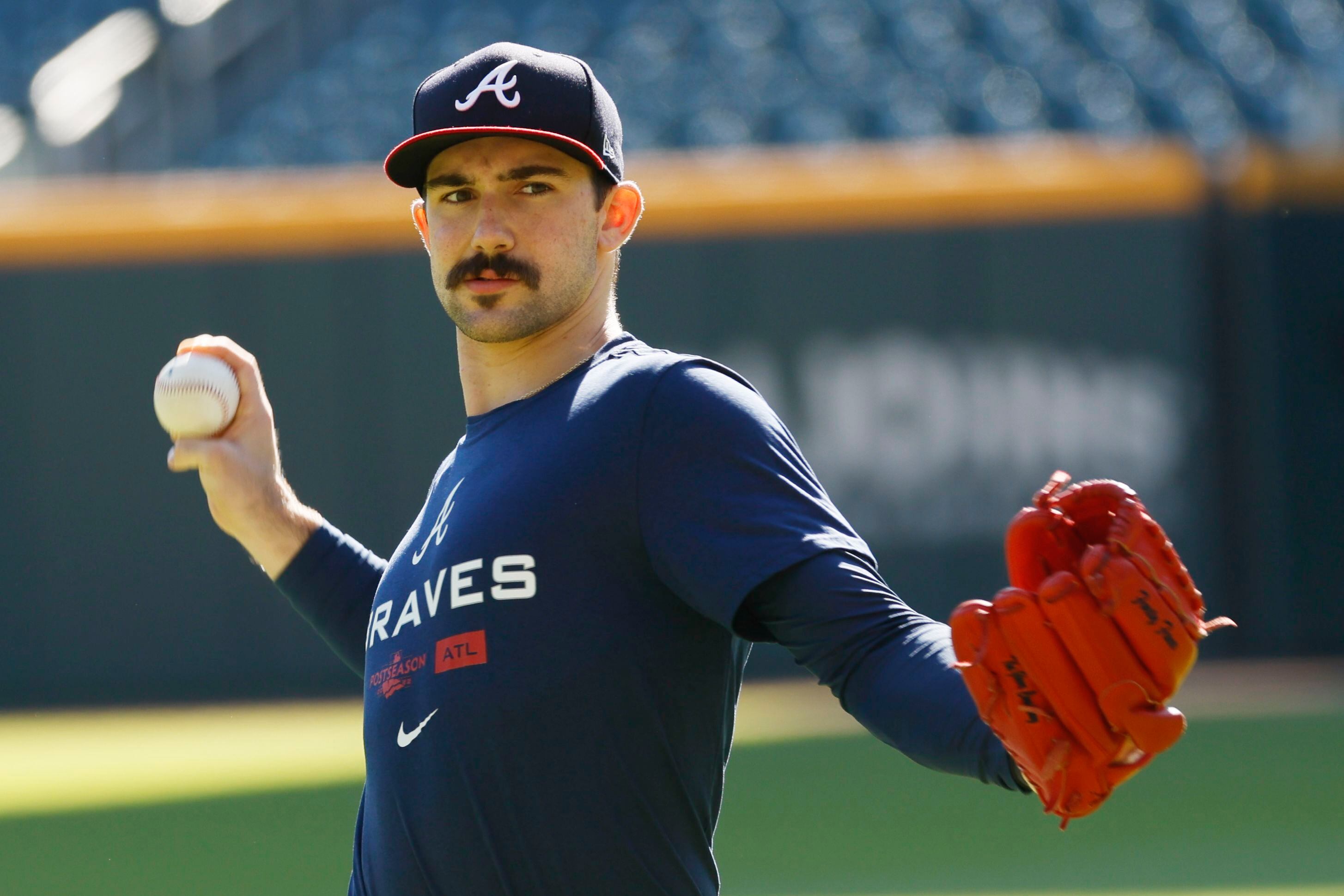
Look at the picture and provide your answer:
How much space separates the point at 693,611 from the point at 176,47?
12200 mm

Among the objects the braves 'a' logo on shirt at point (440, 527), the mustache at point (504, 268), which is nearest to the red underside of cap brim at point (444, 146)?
the mustache at point (504, 268)

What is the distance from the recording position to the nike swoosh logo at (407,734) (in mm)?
1854

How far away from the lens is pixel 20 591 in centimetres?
929

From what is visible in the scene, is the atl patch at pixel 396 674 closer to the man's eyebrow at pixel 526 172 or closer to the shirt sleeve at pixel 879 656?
the shirt sleeve at pixel 879 656

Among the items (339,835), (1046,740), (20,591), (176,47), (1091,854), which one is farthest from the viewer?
(176,47)

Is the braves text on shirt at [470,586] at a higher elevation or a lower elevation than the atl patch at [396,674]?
higher

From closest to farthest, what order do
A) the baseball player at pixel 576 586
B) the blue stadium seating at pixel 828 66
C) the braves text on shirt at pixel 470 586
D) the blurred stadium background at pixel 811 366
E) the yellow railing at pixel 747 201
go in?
the baseball player at pixel 576 586 → the braves text on shirt at pixel 470 586 → the blurred stadium background at pixel 811 366 → the yellow railing at pixel 747 201 → the blue stadium seating at pixel 828 66

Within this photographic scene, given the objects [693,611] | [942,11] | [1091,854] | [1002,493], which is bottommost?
[1091,854]

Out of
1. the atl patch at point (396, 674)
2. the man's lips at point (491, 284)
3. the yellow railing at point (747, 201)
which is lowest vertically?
the atl patch at point (396, 674)

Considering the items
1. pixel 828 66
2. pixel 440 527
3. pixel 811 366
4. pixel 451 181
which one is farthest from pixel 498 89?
pixel 828 66

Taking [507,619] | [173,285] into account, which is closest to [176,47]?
[173,285]

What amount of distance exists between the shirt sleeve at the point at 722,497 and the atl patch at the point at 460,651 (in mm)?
216

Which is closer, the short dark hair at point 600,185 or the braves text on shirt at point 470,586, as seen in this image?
the braves text on shirt at point 470,586

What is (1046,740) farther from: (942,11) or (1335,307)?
(942,11)
